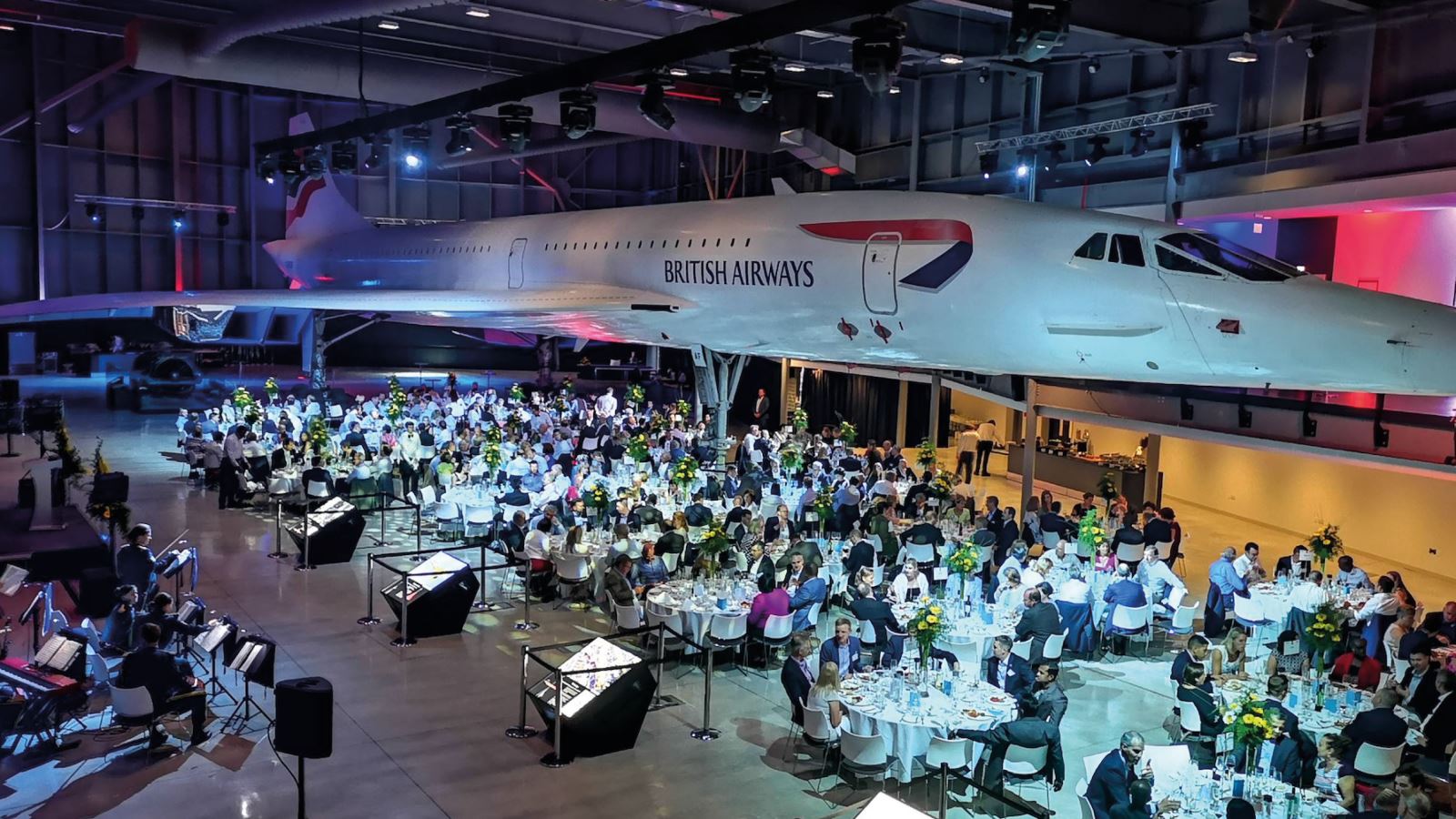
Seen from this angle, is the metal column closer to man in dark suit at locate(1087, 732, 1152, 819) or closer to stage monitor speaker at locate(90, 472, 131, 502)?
man in dark suit at locate(1087, 732, 1152, 819)

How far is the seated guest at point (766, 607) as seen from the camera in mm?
11492

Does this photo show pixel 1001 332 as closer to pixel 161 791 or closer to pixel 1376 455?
pixel 1376 455

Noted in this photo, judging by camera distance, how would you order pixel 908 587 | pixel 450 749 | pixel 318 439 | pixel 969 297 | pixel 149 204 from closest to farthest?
pixel 450 749, pixel 969 297, pixel 908 587, pixel 318 439, pixel 149 204

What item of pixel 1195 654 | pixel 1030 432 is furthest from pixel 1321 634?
pixel 1030 432

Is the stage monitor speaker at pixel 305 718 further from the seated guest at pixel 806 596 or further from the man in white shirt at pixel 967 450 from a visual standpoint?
the man in white shirt at pixel 967 450

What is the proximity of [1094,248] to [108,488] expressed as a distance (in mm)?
15083

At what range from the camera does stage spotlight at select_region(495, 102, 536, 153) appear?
12.1m

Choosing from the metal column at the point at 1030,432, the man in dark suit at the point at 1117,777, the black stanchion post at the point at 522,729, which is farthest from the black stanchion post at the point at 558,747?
the metal column at the point at 1030,432

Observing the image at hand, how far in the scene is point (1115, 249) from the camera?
991 centimetres

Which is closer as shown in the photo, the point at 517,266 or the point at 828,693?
the point at 828,693

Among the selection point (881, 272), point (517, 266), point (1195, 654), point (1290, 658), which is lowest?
point (1290, 658)

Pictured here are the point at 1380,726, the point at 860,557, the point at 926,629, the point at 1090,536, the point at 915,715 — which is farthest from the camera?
the point at 1090,536

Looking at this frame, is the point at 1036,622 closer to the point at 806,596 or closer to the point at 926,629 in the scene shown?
the point at 926,629

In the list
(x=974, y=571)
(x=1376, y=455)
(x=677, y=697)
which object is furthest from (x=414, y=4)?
(x=1376, y=455)
